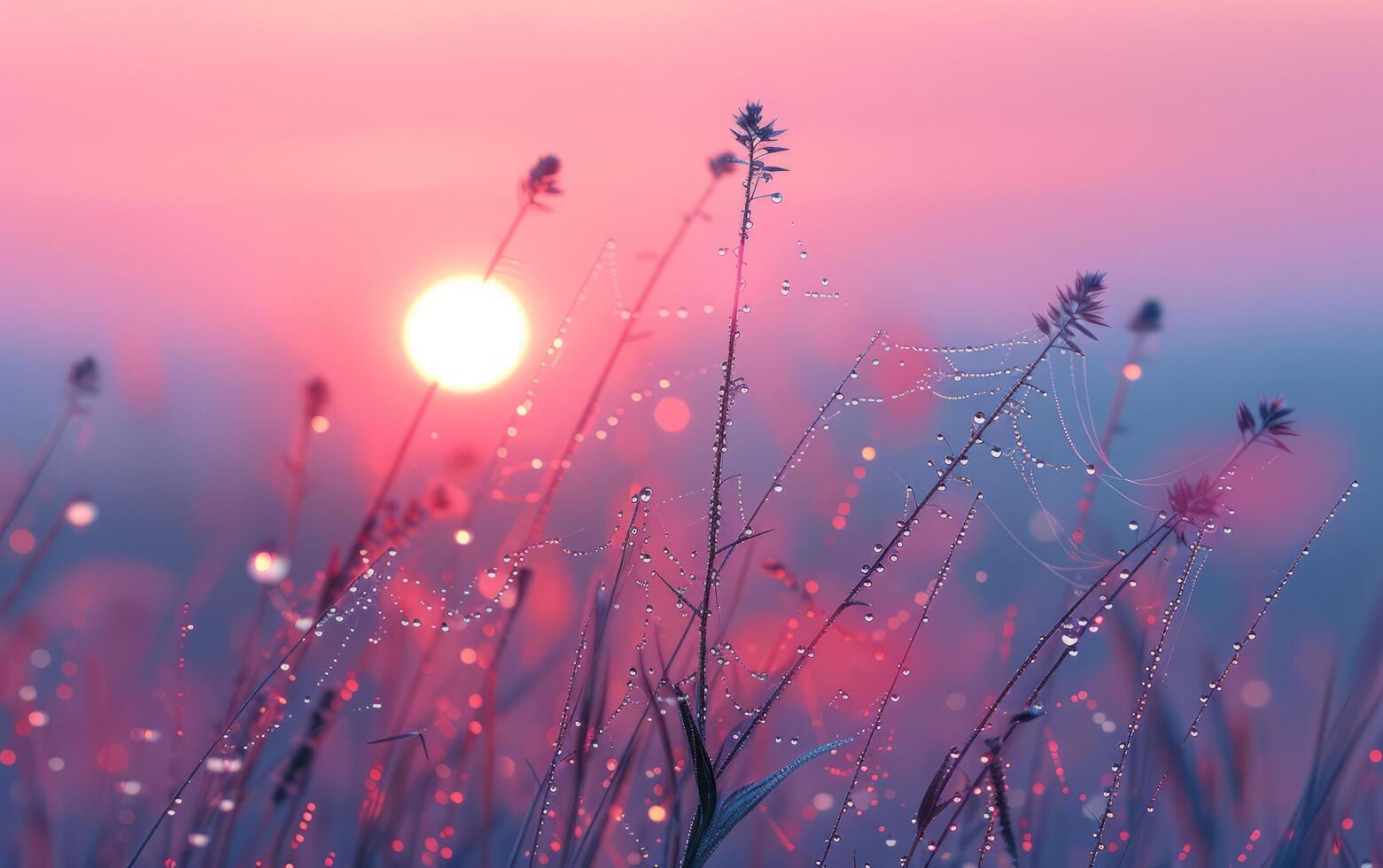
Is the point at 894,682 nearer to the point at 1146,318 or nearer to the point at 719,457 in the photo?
the point at 719,457

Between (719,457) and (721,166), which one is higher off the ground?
(721,166)

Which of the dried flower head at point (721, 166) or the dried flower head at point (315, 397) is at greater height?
the dried flower head at point (721, 166)

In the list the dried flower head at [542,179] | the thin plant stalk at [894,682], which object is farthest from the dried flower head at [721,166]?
the thin plant stalk at [894,682]

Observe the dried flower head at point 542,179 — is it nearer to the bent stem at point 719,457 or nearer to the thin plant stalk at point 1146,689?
the bent stem at point 719,457

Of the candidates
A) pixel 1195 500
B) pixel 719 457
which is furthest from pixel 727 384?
pixel 1195 500

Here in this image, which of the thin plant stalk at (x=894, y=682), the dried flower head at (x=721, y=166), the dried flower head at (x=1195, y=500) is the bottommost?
the thin plant stalk at (x=894, y=682)

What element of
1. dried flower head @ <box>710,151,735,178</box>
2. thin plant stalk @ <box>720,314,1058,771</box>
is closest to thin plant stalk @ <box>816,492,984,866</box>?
thin plant stalk @ <box>720,314,1058,771</box>
